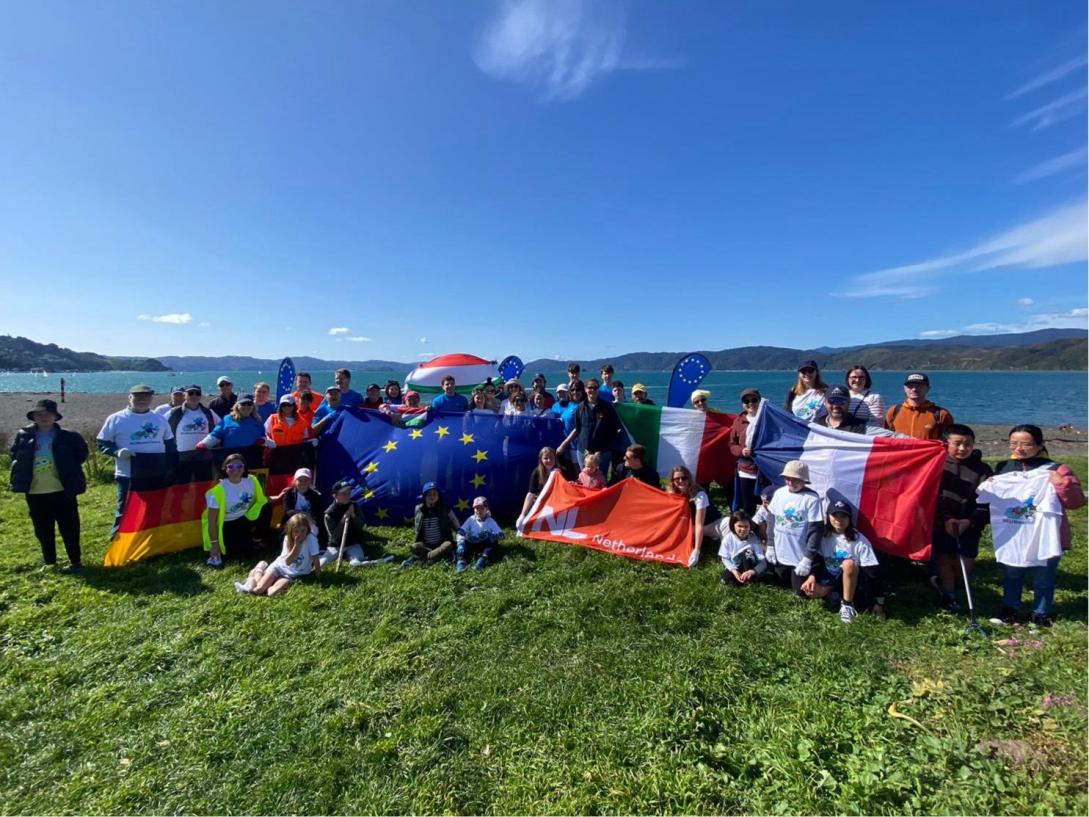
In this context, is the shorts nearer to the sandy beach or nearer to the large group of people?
the large group of people

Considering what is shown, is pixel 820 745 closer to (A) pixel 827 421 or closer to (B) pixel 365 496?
(A) pixel 827 421

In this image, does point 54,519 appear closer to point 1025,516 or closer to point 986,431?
point 1025,516

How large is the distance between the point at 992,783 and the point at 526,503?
6064 millimetres

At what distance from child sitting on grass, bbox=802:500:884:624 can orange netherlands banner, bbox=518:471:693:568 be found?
5.47ft

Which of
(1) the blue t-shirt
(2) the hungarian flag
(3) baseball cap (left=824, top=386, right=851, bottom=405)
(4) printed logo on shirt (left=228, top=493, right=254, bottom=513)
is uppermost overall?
(3) baseball cap (left=824, top=386, right=851, bottom=405)

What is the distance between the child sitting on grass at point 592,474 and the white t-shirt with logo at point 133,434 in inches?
256

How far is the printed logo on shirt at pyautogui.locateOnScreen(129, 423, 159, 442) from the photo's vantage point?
7.48 m

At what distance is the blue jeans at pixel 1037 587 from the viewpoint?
530 cm

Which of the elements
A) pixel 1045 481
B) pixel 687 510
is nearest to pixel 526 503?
pixel 687 510

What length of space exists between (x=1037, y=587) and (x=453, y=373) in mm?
13988

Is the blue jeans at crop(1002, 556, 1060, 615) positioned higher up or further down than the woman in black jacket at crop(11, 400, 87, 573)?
further down

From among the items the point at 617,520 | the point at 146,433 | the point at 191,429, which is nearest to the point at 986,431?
the point at 617,520

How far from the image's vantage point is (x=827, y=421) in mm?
7012

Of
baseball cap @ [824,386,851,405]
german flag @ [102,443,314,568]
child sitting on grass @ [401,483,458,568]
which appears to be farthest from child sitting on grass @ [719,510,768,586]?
german flag @ [102,443,314,568]
